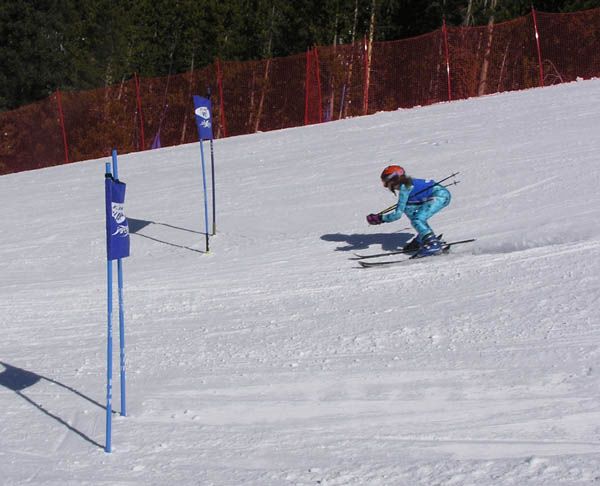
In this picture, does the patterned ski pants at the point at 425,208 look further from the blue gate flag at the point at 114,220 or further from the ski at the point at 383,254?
the blue gate flag at the point at 114,220

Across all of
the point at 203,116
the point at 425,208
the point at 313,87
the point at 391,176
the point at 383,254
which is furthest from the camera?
the point at 313,87

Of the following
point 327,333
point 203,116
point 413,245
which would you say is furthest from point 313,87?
point 327,333

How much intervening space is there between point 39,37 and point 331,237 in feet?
118

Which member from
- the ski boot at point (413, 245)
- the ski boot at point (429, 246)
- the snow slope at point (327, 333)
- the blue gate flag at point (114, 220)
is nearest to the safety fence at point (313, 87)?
the snow slope at point (327, 333)

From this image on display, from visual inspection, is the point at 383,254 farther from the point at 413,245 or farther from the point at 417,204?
the point at 417,204

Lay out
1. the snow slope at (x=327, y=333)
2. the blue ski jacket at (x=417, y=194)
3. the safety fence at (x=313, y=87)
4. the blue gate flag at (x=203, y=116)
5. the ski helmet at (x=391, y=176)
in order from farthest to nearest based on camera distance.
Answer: the safety fence at (x=313, y=87) < the blue gate flag at (x=203, y=116) < the blue ski jacket at (x=417, y=194) < the ski helmet at (x=391, y=176) < the snow slope at (x=327, y=333)

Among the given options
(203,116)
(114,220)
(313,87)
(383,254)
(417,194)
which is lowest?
(383,254)

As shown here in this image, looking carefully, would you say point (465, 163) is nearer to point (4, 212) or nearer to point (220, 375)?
point (220, 375)

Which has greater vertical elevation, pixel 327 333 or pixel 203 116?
pixel 203 116

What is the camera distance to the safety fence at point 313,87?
75.9ft

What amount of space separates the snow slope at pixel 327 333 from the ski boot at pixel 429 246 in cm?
22

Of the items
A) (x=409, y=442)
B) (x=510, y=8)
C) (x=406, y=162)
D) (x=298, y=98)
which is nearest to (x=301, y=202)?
(x=406, y=162)

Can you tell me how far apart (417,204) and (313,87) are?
591 inches

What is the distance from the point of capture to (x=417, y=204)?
33.8ft
